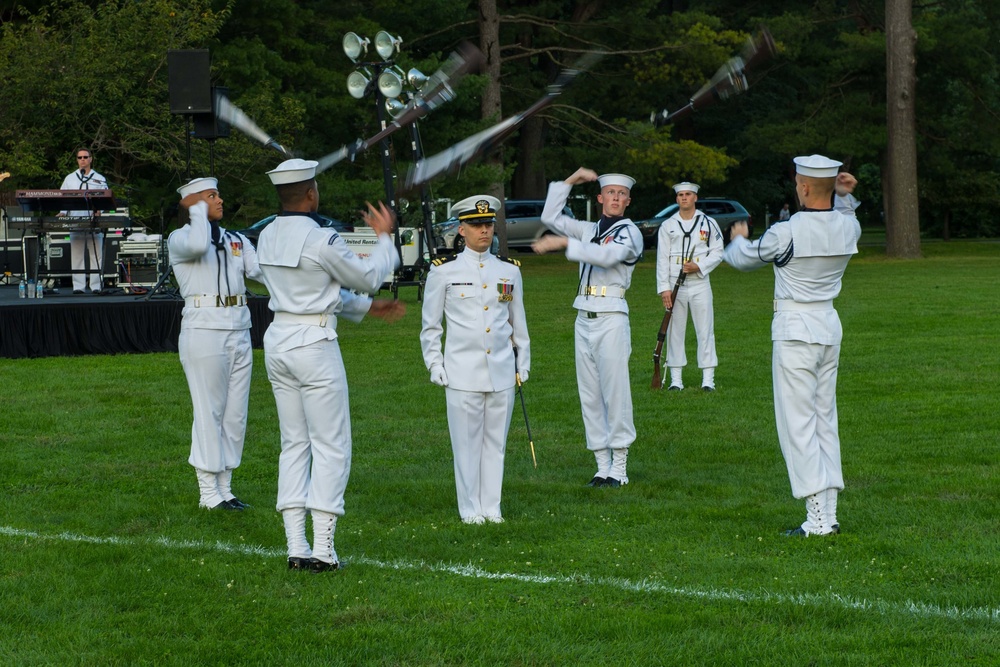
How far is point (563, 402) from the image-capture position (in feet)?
44.1

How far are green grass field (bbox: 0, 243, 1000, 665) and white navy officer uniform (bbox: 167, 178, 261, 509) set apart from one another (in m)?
0.34

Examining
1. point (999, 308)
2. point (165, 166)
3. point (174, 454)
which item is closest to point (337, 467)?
point (174, 454)

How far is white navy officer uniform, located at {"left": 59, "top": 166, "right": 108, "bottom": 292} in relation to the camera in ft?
62.0

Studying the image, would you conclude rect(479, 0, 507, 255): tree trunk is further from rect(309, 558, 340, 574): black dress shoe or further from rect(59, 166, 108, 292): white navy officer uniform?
rect(309, 558, 340, 574): black dress shoe

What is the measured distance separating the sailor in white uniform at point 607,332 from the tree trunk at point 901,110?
102 ft

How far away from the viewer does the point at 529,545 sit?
761cm

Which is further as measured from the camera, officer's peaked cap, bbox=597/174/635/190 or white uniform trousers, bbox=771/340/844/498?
officer's peaked cap, bbox=597/174/635/190

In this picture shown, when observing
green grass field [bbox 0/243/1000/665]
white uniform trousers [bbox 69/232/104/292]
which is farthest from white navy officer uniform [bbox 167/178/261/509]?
white uniform trousers [bbox 69/232/104/292]

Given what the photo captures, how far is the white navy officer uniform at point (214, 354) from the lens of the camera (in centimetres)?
870

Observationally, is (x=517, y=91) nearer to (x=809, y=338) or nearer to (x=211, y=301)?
(x=211, y=301)

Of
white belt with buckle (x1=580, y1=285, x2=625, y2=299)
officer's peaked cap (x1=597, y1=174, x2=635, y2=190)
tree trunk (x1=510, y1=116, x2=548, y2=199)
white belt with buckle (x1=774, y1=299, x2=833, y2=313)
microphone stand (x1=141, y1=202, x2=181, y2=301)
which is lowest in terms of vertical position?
white belt with buckle (x1=774, y1=299, x2=833, y2=313)

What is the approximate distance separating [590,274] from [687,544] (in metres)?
2.65

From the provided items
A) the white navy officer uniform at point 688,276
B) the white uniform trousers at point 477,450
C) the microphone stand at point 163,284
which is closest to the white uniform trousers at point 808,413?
the white uniform trousers at point 477,450

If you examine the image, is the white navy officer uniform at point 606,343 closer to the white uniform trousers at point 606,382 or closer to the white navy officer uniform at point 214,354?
the white uniform trousers at point 606,382
